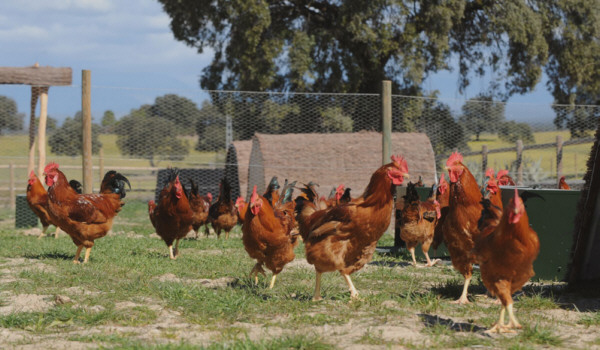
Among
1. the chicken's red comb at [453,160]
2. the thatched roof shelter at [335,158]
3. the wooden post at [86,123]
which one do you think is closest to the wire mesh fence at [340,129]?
the thatched roof shelter at [335,158]

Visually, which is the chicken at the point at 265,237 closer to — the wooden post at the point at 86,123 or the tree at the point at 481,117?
the wooden post at the point at 86,123

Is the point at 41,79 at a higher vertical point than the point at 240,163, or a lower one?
higher

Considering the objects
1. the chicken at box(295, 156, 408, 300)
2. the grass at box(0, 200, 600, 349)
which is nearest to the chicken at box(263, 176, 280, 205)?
the grass at box(0, 200, 600, 349)

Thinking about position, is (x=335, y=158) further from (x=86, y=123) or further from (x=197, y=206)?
(x=86, y=123)

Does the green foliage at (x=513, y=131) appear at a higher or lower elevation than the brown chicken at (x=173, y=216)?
higher

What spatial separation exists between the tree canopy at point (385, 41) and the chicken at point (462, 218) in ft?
34.5

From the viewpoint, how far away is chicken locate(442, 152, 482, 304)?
16.1 ft

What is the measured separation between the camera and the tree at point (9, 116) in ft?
45.6

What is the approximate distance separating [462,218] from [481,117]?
866cm

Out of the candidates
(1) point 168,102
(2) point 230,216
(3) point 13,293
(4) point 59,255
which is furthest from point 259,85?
(3) point 13,293

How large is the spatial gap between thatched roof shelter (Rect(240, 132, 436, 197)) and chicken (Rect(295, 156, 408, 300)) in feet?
21.1

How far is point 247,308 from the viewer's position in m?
4.45

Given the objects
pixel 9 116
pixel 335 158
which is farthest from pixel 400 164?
pixel 9 116

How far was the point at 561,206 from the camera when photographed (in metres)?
5.64
